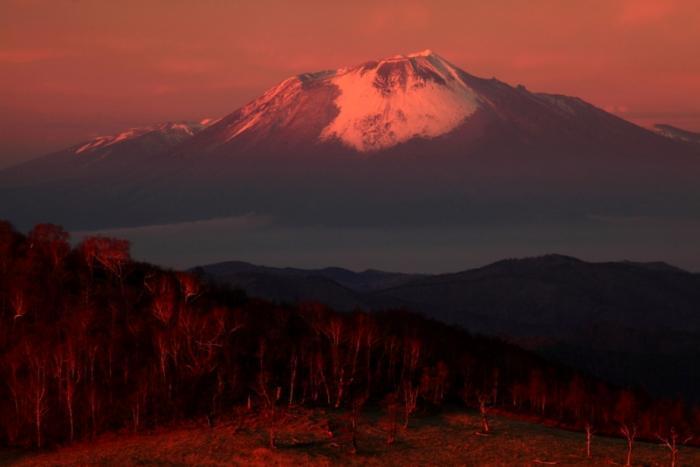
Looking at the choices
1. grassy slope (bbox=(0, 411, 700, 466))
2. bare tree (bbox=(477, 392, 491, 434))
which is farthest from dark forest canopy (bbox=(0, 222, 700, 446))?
grassy slope (bbox=(0, 411, 700, 466))

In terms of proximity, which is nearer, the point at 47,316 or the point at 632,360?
the point at 47,316

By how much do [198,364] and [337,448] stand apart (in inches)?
678

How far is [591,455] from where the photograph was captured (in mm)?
63250

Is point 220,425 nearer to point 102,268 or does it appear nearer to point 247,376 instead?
point 247,376

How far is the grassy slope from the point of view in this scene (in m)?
61.6

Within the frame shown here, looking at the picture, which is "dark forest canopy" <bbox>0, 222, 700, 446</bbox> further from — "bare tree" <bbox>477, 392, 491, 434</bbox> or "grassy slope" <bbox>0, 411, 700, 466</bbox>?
"grassy slope" <bbox>0, 411, 700, 466</bbox>

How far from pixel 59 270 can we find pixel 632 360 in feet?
425

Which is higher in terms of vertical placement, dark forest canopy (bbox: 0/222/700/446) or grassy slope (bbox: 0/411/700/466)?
dark forest canopy (bbox: 0/222/700/446)

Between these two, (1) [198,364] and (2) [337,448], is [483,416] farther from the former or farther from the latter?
(1) [198,364]

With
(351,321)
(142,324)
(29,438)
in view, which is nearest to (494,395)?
(351,321)

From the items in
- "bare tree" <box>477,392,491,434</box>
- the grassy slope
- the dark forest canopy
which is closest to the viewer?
the grassy slope

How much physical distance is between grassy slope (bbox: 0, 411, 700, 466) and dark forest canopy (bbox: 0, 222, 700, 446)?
200 cm

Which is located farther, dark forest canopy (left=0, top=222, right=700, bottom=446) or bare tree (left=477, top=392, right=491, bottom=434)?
dark forest canopy (left=0, top=222, right=700, bottom=446)

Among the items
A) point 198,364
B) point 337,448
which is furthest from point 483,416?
point 198,364
